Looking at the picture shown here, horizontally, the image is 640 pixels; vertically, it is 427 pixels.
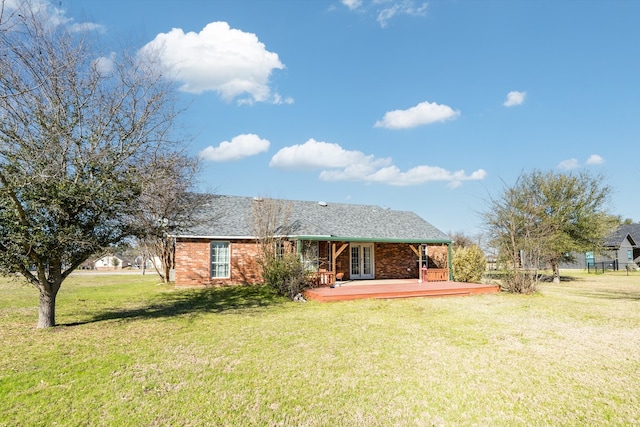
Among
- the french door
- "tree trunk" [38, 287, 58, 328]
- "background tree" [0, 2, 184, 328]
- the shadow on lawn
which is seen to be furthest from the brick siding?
"tree trunk" [38, 287, 58, 328]

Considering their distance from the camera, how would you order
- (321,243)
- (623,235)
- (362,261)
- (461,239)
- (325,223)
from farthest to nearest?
(461,239)
(623,235)
(362,261)
(325,223)
(321,243)

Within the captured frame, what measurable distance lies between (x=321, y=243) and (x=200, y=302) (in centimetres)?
783

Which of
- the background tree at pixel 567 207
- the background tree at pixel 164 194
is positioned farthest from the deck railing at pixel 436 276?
the background tree at pixel 164 194

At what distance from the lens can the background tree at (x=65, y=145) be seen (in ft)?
25.0

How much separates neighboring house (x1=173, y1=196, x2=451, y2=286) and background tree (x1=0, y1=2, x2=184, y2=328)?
7.44m

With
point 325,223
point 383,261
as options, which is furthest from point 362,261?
point 325,223

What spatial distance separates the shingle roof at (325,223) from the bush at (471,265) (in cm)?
133

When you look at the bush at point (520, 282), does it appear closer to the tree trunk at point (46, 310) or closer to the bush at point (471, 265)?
the bush at point (471, 265)

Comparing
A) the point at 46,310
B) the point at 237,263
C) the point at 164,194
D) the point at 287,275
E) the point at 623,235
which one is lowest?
the point at 46,310

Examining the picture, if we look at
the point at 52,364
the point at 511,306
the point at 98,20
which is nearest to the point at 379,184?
the point at 511,306

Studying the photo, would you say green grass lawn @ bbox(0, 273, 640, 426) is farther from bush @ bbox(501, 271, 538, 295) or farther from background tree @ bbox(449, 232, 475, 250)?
background tree @ bbox(449, 232, 475, 250)

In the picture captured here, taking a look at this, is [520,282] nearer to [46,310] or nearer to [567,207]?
[567,207]

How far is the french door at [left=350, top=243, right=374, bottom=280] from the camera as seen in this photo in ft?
65.2

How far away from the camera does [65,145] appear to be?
804 centimetres
